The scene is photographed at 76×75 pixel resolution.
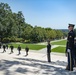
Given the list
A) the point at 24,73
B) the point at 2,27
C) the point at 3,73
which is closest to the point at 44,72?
the point at 24,73

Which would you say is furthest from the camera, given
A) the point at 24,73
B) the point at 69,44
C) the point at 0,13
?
the point at 0,13

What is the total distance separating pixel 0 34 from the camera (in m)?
67.0

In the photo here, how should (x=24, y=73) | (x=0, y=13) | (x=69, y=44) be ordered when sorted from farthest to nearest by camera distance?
(x=0, y=13) → (x=69, y=44) → (x=24, y=73)

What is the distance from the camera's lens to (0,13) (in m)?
66.4

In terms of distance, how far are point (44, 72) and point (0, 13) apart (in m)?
62.4

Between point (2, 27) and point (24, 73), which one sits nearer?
point (24, 73)

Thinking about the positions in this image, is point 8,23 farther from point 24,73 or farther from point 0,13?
point 24,73

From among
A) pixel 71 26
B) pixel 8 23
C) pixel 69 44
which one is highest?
pixel 8 23

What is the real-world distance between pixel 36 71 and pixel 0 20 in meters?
59.3

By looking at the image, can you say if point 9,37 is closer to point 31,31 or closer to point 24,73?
point 31,31

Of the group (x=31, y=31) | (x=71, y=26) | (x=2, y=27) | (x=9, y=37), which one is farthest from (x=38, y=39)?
(x=71, y=26)

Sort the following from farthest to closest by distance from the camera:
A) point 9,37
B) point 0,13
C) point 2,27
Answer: point 9,37
point 0,13
point 2,27

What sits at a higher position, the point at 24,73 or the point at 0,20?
the point at 0,20

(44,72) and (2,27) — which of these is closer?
(44,72)
